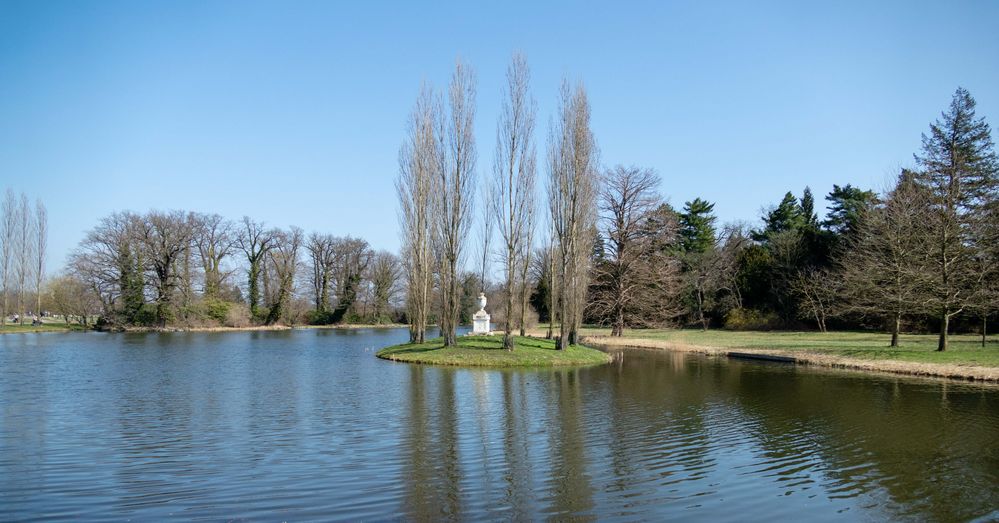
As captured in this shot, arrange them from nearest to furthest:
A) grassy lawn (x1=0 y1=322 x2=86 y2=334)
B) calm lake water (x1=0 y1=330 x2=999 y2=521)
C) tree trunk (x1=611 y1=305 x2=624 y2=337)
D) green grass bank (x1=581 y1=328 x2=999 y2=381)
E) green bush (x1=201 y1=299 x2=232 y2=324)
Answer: calm lake water (x1=0 y1=330 x2=999 y2=521), green grass bank (x1=581 y1=328 x2=999 y2=381), tree trunk (x1=611 y1=305 x2=624 y2=337), grassy lawn (x1=0 y1=322 x2=86 y2=334), green bush (x1=201 y1=299 x2=232 y2=324)

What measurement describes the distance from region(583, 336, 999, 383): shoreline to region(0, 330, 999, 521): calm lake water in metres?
2.51

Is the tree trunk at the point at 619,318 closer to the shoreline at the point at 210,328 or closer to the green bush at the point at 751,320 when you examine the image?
the green bush at the point at 751,320

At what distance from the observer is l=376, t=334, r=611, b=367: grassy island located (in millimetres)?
25453

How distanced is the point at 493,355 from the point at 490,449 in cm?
1499

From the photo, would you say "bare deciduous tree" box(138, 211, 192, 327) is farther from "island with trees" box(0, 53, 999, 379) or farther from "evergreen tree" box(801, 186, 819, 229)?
"evergreen tree" box(801, 186, 819, 229)

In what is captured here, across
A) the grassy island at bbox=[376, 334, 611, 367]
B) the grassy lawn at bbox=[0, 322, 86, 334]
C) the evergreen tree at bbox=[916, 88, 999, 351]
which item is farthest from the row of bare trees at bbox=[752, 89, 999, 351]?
the grassy lawn at bbox=[0, 322, 86, 334]

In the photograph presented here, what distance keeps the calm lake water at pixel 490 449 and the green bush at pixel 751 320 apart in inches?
1300

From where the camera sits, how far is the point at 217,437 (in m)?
11.6

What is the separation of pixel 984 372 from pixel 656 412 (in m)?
14.4

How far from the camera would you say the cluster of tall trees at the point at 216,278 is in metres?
56.0

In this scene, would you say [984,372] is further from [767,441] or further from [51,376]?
[51,376]

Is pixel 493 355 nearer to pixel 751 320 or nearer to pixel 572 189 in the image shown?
pixel 572 189

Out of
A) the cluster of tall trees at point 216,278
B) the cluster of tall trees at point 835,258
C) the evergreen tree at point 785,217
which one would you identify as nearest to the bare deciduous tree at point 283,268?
the cluster of tall trees at point 216,278

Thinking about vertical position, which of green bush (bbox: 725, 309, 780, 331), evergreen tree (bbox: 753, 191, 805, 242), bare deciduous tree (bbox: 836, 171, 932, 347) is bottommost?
green bush (bbox: 725, 309, 780, 331)
